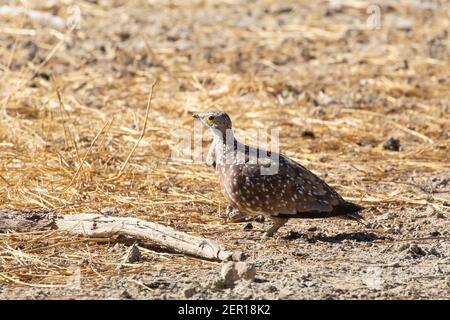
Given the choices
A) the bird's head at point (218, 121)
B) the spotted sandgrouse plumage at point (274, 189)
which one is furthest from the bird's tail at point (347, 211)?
the bird's head at point (218, 121)

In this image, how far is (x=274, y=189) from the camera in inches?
243

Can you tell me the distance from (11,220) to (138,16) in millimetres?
7553

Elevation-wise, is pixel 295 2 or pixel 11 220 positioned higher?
pixel 295 2

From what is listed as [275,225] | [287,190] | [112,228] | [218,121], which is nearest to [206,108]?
[218,121]

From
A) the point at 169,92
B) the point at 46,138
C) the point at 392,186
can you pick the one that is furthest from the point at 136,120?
the point at 392,186

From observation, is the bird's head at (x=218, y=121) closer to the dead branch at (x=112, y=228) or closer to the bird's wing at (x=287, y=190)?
the bird's wing at (x=287, y=190)

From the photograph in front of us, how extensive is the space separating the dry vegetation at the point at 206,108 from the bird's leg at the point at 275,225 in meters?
0.10

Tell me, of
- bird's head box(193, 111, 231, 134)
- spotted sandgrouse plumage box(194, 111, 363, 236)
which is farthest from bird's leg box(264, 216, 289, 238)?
bird's head box(193, 111, 231, 134)

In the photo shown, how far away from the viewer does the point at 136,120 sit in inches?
341

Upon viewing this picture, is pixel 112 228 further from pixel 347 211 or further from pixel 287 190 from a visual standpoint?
pixel 347 211

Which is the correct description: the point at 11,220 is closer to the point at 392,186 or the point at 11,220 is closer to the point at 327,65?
the point at 392,186

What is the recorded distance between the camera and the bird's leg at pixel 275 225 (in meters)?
6.34

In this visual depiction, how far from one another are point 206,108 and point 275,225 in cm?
343

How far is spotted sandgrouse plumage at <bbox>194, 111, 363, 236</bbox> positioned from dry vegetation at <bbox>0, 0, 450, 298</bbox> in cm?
22
